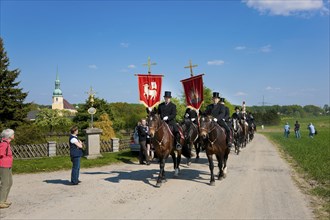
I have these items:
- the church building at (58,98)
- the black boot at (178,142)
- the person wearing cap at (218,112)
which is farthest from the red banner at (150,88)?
the church building at (58,98)

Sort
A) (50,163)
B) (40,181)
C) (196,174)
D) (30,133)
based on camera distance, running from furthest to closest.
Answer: (30,133) < (50,163) < (196,174) < (40,181)

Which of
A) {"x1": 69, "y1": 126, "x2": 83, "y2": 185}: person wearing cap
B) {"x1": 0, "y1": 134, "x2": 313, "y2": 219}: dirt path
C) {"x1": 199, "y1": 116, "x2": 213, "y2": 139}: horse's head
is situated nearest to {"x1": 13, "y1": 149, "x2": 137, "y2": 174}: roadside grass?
{"x1": 0, "y1": 134, "x2": 313, "y2": 219}: dirt path

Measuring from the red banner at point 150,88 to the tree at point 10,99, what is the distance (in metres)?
25.7

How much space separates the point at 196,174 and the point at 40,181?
5.96m

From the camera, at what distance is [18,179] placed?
11766mm

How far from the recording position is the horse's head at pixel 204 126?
32.4 feet

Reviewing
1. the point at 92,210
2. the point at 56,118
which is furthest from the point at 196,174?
the point at 56,118

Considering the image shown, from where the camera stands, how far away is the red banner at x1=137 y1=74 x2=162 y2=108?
41.9ft

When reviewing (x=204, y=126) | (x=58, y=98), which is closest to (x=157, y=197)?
(x=204, y=126)

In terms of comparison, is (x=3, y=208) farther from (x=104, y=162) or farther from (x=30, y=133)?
(x=30, y=133)

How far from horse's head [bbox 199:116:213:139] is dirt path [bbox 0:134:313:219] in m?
1.70

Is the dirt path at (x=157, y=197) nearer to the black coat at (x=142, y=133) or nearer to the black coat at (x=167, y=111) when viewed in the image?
the black coat at (x=167, y=111)

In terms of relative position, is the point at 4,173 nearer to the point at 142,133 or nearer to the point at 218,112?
the point at 218,112

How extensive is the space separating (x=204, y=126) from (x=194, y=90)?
2970 mm
